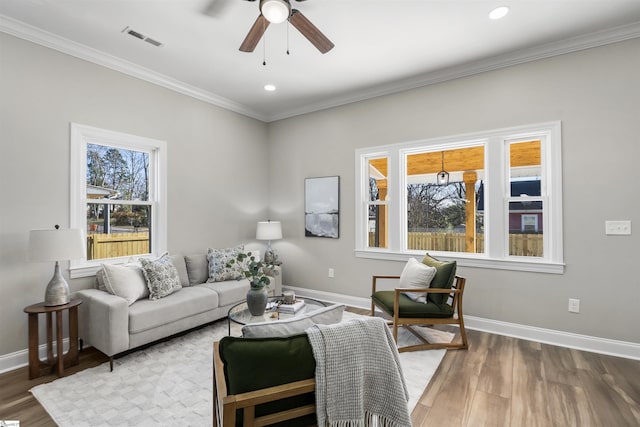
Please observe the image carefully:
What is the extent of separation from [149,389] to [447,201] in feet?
12.2

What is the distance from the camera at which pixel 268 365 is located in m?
1.20

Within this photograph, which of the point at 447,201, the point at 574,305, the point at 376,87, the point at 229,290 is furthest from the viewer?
the point at 376,87

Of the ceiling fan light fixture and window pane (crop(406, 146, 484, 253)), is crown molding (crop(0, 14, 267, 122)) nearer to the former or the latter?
the ceiling fan light fixture

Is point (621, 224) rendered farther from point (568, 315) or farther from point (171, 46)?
point (171, 46)

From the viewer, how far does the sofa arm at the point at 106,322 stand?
2.63m

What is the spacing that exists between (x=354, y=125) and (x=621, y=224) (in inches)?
124

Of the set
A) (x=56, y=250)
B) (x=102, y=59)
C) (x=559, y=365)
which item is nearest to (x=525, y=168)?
(x=559, y=365)

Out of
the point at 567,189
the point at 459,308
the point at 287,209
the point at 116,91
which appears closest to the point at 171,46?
the point at 116,91

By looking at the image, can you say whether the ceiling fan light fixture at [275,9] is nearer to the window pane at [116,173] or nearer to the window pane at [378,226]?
the window pane at [116,173]

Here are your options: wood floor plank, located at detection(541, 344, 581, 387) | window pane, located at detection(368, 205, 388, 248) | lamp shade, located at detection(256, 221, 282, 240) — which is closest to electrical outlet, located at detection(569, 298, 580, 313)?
wood floor plank, located at detection(541, 344, 581, 387)

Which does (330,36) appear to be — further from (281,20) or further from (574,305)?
(574,305)

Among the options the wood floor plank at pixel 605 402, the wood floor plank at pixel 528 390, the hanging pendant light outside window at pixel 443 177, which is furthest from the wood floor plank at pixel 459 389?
the hanging pendant light outside window at pixel 443 177

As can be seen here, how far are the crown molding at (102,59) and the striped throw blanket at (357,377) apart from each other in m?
3.65

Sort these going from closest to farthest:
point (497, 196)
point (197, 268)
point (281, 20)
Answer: point (281, 20) < point (497, 196) < point (197, 268)
